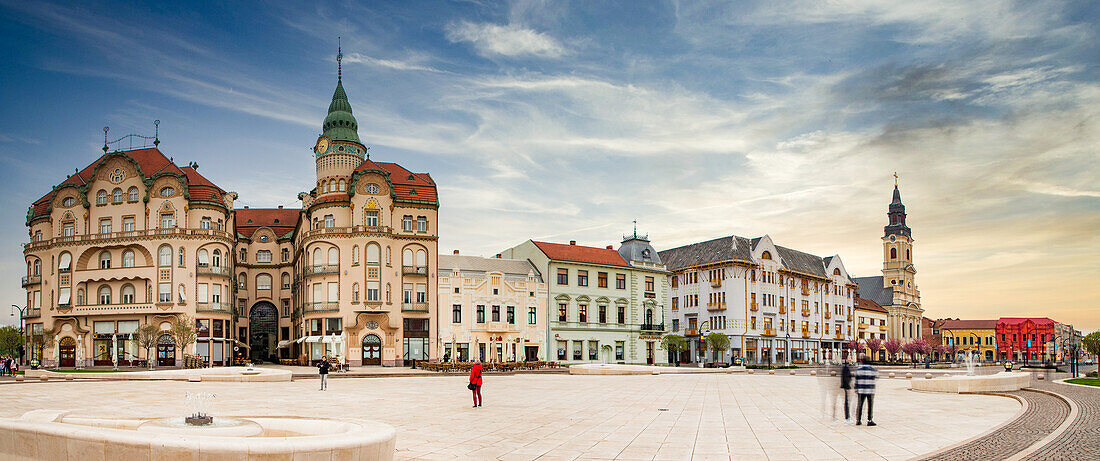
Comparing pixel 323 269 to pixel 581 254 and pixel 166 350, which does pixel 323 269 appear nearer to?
pixel 166 350

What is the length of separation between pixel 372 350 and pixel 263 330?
15.7 m

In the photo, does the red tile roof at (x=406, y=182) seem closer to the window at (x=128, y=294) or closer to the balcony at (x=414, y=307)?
the balcony at (x=414, y=307)

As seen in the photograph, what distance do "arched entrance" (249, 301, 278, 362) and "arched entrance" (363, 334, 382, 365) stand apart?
46.3 feet

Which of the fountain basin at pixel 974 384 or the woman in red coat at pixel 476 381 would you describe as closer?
the woman in red coat at pixel 476 381

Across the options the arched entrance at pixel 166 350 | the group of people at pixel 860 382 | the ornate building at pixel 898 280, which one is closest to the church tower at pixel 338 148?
the arched entrance at pixel 166 350

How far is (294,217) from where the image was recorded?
78.8m

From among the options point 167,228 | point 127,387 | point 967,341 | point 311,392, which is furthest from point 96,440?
point 967,341

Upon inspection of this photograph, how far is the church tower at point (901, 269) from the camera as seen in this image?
438 ft

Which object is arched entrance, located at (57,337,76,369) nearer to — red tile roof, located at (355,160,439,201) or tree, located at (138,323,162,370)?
tree, located at (138,323,162,370)

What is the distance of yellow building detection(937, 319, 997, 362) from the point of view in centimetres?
16500

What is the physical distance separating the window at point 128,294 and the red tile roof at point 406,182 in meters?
20.9

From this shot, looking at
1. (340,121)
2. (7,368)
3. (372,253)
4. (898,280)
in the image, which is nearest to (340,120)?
(340,121)

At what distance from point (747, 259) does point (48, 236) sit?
66481 mm

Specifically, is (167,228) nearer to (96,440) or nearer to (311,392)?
(311,392)
